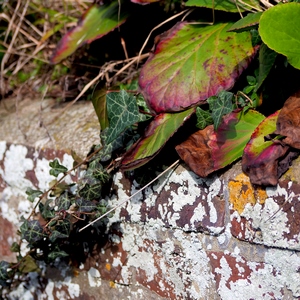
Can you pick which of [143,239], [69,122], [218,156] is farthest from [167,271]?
[69,122]

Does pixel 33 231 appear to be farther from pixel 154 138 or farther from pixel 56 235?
pixel 154 138

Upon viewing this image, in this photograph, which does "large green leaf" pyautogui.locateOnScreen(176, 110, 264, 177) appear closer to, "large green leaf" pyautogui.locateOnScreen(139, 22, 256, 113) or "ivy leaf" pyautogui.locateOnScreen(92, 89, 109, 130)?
"large green leaf" pyautogui.locateOnScreen(139, 22, 256, 113)

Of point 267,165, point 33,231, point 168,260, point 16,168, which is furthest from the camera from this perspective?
point 16,168

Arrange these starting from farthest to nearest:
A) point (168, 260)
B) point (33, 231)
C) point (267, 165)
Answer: point (33, 231) → point (168, 260) → point (267, 165)

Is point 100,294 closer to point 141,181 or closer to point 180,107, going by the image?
point 141,181

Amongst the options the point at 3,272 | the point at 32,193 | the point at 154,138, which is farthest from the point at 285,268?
the point at 3,272
